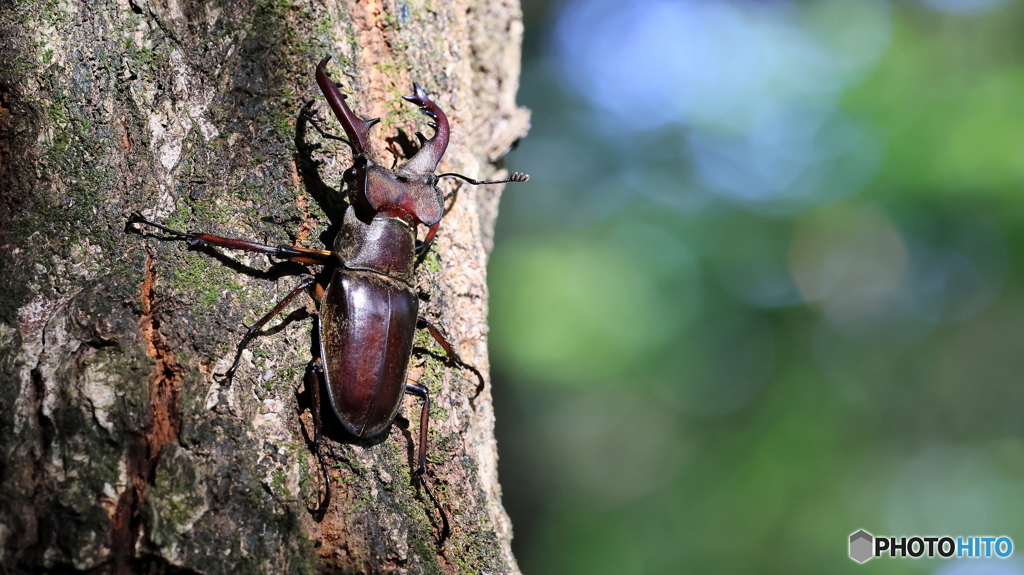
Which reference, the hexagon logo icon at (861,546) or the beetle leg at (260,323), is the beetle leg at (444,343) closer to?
the beetle leg at (260,323)

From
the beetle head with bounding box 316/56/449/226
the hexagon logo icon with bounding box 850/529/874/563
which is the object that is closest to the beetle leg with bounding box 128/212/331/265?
the beetle head with bounding box 316/56/449/226

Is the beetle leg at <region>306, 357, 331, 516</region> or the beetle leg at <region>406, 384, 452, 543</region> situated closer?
the beetle leg at <region>306, 357, 331, 516</region>

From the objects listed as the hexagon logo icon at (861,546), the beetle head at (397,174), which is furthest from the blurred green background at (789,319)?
the beetle head at (397,174)

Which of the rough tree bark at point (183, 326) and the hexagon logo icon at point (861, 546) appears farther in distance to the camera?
the hexagon logo icon at point (861, 546)

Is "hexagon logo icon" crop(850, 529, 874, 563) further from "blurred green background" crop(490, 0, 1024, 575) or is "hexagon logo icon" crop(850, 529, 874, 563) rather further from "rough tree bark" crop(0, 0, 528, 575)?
"rough tree bark" crop(0, 0, 528, 575)

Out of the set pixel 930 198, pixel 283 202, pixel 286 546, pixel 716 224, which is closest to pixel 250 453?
pixel 286 546

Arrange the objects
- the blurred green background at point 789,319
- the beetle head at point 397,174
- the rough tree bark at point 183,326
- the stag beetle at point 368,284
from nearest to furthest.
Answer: the rough tree bark at point 183,326 → the stag beetle at point 368,284 → the beetle head at point 397,174 → the blurred green background at point 789,319

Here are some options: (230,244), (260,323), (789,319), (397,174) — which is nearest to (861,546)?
(789,319)

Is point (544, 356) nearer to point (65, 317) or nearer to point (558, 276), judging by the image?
point (558, 276)
